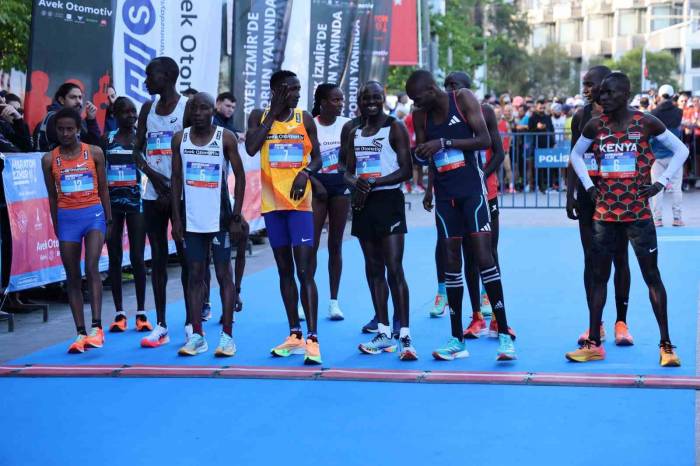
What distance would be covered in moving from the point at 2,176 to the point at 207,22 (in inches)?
175

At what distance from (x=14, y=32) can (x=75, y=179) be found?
1766 centimetres

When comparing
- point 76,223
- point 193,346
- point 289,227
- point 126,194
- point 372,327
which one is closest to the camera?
point 289,227

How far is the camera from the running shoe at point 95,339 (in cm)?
936

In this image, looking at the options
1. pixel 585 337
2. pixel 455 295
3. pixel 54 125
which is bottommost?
pixel 585 337

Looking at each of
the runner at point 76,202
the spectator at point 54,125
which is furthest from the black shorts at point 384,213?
the spectator at point 54,125

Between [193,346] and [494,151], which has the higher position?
[494,151]

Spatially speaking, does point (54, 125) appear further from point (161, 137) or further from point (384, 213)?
point (384, 213)

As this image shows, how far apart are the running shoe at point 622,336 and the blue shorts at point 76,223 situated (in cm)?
388

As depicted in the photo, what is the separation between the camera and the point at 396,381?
799cm

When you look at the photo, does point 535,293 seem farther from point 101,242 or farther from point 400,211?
point 101,242

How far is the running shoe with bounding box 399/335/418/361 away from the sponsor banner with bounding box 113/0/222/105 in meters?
5.72

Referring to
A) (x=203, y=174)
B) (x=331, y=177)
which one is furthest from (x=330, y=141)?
(x=203, y=174)

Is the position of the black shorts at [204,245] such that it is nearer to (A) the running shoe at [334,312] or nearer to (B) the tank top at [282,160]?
(B) the tank top at [282,160]

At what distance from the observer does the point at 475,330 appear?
9672mm
